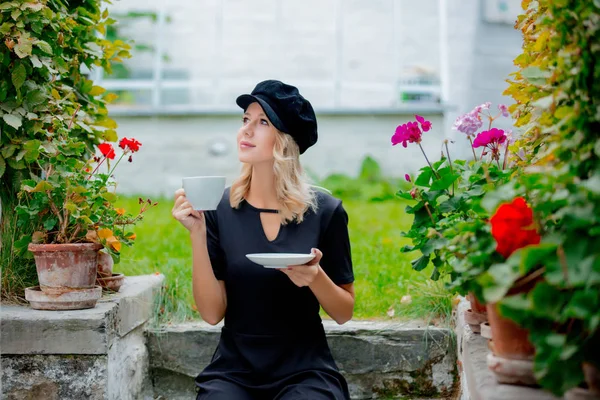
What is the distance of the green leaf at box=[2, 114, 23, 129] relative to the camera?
249cm

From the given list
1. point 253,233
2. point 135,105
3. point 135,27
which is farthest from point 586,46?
point 135,27

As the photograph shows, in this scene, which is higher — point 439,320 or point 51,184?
point 51,184

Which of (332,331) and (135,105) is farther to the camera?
(135,105)

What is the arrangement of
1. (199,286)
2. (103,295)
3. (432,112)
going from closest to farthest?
(199,286), (103,295), (432,112)

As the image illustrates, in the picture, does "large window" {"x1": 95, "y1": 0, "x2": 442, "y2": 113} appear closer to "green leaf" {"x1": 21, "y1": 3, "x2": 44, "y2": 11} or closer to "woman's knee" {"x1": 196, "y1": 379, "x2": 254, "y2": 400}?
"green leaf" {"x1": 21, "y1": 3, "x2": 44, "y2": 11}

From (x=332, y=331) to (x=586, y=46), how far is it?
1740mm

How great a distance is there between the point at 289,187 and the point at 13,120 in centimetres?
97

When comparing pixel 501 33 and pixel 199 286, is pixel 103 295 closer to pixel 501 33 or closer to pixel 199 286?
pixel 199 286

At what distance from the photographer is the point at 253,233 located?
2.51m

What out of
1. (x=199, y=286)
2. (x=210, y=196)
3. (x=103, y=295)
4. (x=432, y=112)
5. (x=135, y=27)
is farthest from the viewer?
(x=135, y=27)

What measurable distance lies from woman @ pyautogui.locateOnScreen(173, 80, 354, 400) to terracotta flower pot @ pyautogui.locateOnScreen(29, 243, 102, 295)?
41cm

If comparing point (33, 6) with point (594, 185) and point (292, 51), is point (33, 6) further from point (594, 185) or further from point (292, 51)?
point (292, 51)

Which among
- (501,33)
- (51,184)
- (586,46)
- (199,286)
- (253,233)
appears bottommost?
(199,286)

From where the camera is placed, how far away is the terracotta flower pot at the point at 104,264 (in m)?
2.84
